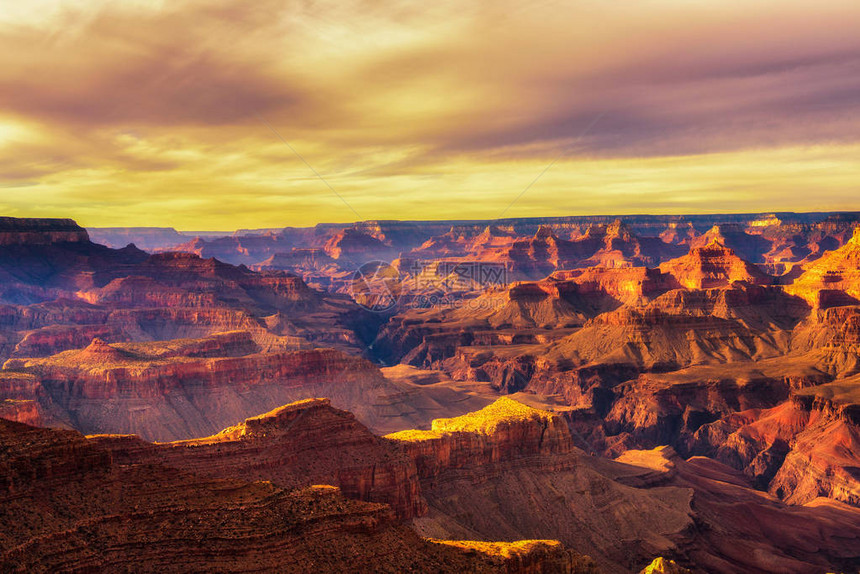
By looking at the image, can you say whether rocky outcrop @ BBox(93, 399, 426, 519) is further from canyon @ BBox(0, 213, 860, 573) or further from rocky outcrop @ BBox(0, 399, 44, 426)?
rocky outcrop @ BBox(0, 399, 44, 426)

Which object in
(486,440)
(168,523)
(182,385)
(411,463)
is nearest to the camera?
(168,523)

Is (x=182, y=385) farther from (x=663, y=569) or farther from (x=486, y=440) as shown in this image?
(x=663, y=569)

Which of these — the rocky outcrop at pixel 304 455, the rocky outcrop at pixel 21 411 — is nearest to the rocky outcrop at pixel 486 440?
the rocky outcrop at pixel 304 455

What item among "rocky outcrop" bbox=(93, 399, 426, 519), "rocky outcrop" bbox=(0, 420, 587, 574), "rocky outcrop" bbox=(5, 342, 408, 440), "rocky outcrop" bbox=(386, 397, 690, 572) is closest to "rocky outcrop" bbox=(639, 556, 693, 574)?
"rocky outcrop" bbox=(0, 420, 587, 574)

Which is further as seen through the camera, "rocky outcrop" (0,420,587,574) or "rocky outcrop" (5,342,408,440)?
"rocky outcrop" (5,342,408,440)

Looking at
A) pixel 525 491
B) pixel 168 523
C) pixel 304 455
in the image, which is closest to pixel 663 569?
pixel 525 491

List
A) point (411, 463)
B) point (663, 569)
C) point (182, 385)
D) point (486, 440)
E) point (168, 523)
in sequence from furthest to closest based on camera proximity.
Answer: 1. point (182, 385)
2. point (486, 440)
3. point (411, 463)
4. point (663, 569)
5. point (168, 523)

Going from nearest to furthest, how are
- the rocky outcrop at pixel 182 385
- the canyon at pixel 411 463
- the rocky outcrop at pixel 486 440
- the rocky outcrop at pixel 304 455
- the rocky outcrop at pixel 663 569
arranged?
the canyon at pixel 411 463 < the rocky outcrop at pixel 663 569 < the rocky outcrop at pixel 304 455 < the rocky outcrop at pixel 486 440 < the rocky outcrop at pixel 182 385

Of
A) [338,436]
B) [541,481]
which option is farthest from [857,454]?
[338,436]

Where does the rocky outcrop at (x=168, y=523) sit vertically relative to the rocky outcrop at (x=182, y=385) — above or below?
above

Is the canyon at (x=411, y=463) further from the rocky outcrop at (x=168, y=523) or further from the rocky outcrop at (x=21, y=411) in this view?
the rocky outcrop at (x=21, y=411)

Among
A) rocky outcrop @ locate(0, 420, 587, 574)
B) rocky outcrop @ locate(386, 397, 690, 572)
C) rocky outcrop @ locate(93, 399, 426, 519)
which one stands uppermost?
rocky outcrop @ locate(0, 420, 587, 574)
